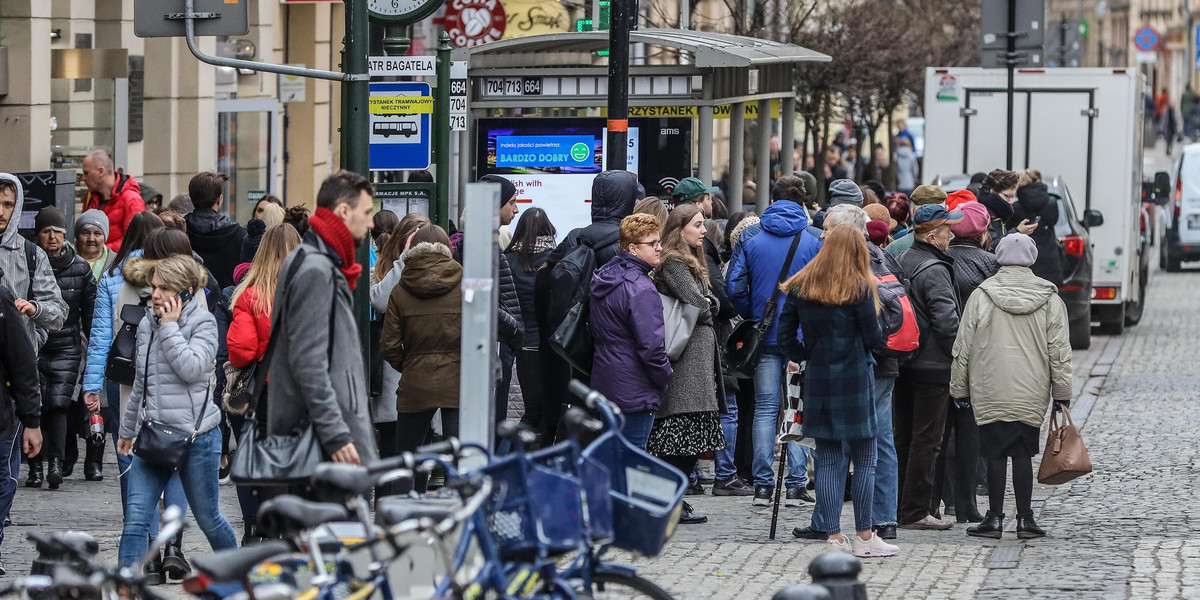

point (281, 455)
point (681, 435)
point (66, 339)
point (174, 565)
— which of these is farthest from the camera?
point (66, 339)

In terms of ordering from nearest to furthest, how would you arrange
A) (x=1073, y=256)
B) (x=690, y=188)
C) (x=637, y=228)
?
(x=637, y=228) < (x=690, y=188) < (x=1073, y=256)

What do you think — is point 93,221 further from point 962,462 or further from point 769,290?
point 962,462

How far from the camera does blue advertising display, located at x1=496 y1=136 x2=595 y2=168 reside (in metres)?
14.8

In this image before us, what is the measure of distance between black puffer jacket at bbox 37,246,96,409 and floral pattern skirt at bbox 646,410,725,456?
344 centimetres

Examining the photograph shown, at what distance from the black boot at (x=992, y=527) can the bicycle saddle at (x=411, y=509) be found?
4.94 metres

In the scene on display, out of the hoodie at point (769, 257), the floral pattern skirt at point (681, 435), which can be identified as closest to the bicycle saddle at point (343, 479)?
the floral pattern skirt at point (681, 435)

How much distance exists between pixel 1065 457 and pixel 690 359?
6.48ft

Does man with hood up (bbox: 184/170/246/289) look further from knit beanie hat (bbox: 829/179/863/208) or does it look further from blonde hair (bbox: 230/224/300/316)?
knit beanie hat (bbox: 829/179/863/208)

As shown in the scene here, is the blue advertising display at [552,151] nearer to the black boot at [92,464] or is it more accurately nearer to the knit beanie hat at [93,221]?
the knit beanie hat at [93,221]

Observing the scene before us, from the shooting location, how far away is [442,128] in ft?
40.9

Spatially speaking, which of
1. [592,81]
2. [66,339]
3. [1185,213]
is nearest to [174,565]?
[66,339]

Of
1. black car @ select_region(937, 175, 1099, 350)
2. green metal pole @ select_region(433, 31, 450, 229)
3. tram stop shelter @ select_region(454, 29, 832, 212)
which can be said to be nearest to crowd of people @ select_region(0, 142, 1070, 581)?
green metal pole @ select_region(433, 31, 450, 229)

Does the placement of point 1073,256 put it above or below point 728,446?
above

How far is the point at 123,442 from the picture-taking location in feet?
26.0
